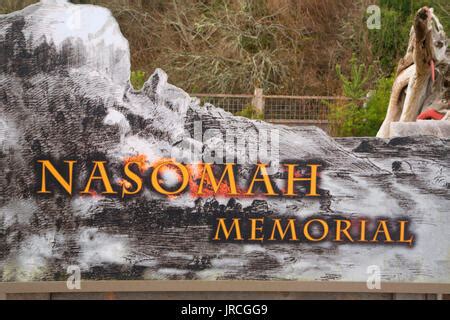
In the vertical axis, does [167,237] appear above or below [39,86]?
below

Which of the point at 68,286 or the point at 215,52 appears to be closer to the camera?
the point at 68,286

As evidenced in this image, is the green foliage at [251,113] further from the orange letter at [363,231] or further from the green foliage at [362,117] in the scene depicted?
the orange letter at [363,231]

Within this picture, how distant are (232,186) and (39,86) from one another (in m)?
1.86

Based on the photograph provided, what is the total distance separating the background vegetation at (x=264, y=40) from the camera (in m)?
17.9

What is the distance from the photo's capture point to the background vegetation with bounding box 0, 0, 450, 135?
17859mm

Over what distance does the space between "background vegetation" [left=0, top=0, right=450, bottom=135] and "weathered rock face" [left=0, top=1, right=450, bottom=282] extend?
10341 mm

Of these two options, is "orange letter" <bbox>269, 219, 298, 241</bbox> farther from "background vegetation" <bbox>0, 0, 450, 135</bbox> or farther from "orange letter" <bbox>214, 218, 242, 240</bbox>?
"background vegetation" <bbox>0, 0, 450, 135</bbox>

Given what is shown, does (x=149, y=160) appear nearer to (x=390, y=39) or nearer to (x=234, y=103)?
(x=234, y=103)

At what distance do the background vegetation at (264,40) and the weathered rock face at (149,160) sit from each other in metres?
10.3

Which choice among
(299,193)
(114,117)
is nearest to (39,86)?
(114,117)

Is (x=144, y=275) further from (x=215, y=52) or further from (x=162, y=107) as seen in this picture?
(x=215, y=52)

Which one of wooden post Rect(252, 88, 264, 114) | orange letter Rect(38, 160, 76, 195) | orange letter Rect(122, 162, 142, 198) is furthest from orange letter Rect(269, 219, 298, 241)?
wooden post Rect(252, 88, 264, 114)

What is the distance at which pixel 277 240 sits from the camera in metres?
6.65

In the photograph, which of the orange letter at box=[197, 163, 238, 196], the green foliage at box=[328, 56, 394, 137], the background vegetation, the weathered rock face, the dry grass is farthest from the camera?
the dry grass
